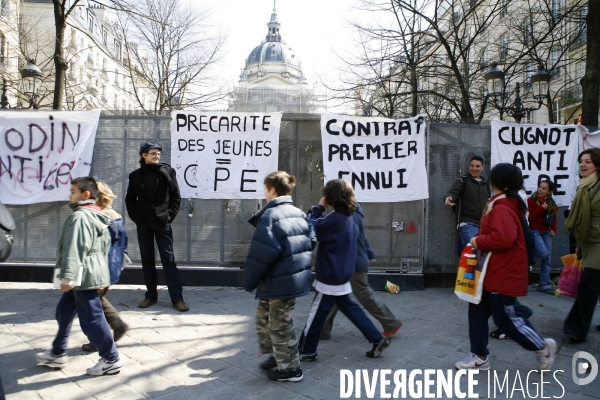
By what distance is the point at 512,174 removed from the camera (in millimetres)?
3771

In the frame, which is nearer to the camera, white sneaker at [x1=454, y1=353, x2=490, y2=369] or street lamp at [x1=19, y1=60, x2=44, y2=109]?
white sneaker at [x1=454, y1=353, x2=490, y2=369]

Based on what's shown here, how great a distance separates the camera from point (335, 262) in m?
3.96

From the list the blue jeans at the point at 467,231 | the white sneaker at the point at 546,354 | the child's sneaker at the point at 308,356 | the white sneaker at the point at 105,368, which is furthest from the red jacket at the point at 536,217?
the white sneaker at the point at 105,368

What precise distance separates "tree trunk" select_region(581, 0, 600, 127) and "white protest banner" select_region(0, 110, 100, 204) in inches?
337

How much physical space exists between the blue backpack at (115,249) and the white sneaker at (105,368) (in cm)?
64

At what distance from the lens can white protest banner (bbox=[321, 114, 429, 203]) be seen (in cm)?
679

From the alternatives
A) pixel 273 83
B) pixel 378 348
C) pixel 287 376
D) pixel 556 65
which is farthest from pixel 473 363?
pixel 273 83

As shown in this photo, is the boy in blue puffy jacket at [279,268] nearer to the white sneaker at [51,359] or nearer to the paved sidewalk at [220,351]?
the paved sidewalk at [220,351]

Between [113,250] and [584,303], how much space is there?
14.7 ft

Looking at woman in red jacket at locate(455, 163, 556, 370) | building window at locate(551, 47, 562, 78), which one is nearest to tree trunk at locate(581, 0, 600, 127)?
building window at locate(551, 47, 562, 78)

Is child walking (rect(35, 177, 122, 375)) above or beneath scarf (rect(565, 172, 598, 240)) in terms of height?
beneath

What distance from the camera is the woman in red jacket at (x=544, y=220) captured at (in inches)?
266

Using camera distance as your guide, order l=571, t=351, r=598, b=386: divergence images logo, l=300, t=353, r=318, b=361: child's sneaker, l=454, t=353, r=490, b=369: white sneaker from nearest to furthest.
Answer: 1. l=571, t=351, r=598, b=386: divergence images logo
2. l=454, t=353, r=490, b=369: white sneaker
3. l=300, t=353, r=318, b=361: child's sneaker

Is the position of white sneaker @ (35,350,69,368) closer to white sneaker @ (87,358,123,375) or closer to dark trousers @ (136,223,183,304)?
→ white sneaker @ (87,358,123,375)
